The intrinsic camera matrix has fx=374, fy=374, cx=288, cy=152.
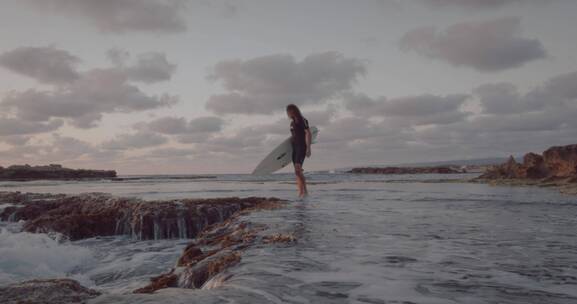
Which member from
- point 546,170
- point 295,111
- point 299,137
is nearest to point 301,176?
point 299,137

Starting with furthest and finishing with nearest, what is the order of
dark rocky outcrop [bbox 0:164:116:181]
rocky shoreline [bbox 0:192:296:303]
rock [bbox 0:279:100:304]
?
dark rocky outcrop [bbox 0:164:116:181] < rocky shoreline [bbox 0:192:296:303] < rock [bbox 0:279:100:304]

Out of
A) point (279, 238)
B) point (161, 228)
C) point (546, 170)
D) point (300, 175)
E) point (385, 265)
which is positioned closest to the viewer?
point (385, 265)

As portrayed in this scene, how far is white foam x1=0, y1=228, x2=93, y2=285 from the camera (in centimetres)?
662

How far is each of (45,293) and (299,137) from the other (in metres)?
9.52

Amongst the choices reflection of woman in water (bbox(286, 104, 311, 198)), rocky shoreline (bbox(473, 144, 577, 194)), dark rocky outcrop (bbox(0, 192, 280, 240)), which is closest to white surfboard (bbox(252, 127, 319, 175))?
dark rocky outcrop (bbox(0, 192, 280, 240))

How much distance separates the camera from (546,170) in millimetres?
20906

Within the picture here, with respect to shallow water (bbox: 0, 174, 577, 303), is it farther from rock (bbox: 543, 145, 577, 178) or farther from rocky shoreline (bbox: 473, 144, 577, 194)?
rock (bbox: 543, 145, 577, 178)

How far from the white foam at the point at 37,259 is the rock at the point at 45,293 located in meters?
3.84

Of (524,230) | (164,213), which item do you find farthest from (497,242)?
(164,213)

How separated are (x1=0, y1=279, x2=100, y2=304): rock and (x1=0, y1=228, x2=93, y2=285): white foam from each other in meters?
3.84

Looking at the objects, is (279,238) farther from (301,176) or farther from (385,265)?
(301,176)

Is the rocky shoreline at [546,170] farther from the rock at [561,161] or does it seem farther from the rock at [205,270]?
the rock at [205,270]

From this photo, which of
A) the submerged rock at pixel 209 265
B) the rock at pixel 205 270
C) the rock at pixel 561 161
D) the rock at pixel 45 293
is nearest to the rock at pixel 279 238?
the submerged rock at pixel 209 265

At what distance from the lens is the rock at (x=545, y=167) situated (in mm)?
18500
